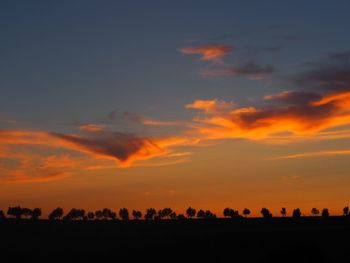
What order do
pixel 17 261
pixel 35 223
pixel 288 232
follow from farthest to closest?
pixel 35 223 → pixel 288 232 → pixel 17 261

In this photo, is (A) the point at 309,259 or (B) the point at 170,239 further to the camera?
(B) the point at 170,239

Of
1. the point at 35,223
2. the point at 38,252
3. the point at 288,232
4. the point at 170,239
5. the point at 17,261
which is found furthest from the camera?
the point at 35,223

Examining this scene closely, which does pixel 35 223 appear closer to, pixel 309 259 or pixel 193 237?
pixel 193 237

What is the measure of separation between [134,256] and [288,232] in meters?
46.9

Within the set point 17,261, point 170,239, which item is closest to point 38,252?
point 17,261

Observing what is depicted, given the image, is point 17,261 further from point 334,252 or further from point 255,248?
point 334,252

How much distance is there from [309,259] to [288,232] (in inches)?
3166

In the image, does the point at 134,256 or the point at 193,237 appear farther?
the point at 193,237

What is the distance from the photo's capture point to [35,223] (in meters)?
184

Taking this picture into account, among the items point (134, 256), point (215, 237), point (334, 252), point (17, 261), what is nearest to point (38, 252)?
point (17, 261)

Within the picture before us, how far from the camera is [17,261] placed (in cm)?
10012

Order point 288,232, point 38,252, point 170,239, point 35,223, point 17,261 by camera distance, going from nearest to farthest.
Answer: point 17,261 → point 38,252 → point 170,239 → point 288,232 → point 35,223

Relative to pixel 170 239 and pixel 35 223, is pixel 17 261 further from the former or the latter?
pixel 35 223

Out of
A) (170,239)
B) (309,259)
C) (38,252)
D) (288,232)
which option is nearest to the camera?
(309,259)
